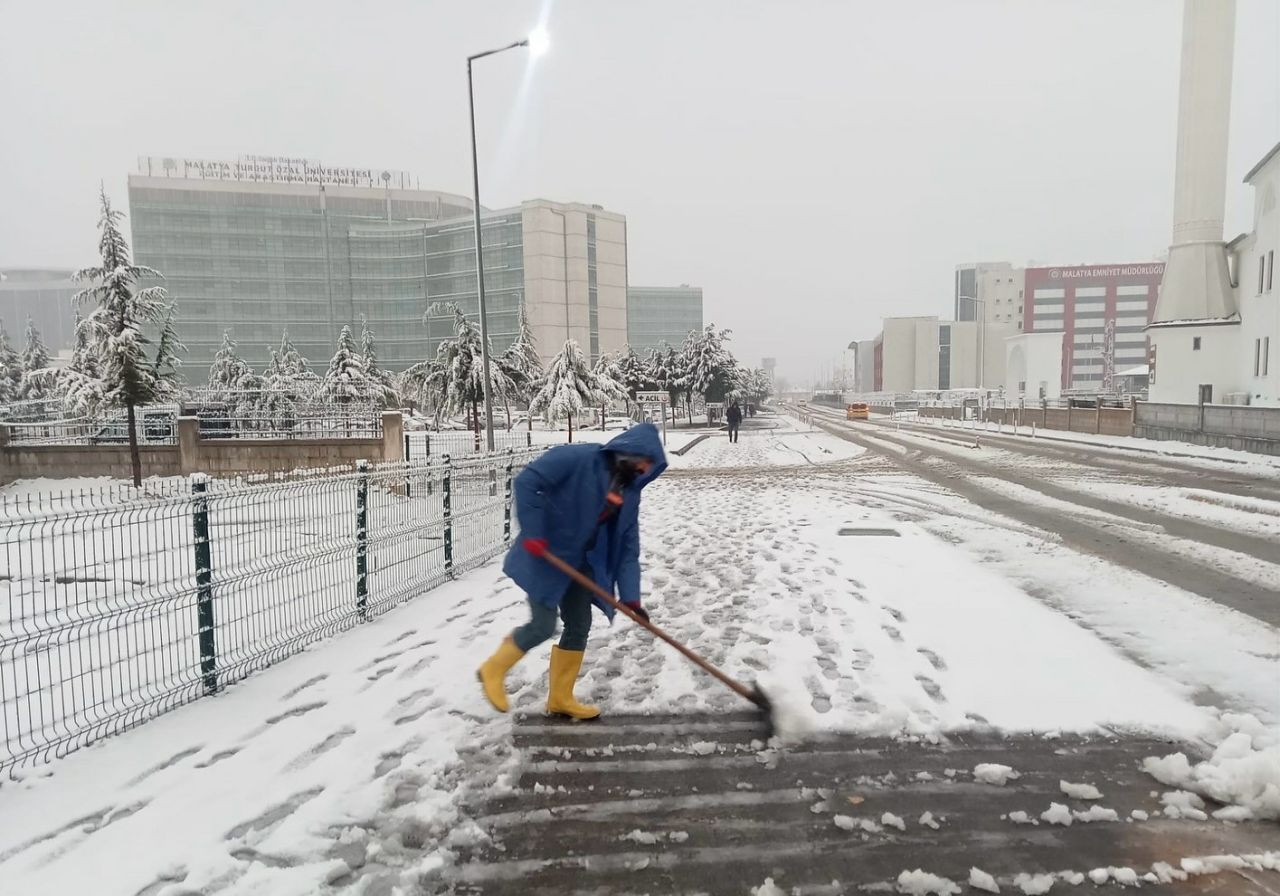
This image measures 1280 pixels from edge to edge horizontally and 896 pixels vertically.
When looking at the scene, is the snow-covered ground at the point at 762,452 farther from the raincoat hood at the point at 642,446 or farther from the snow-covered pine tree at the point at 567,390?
the raincoat hood at the point at 642,446

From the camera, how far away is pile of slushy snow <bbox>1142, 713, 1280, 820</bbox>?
3.21m

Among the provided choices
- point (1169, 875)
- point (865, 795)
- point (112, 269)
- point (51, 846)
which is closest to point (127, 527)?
point (51, 846)

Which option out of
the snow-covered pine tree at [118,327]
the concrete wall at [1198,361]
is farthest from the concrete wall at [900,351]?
the snow-covered pine tree at [118,327]

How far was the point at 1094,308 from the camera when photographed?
116 m

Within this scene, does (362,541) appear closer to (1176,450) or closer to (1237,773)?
(1237,773)

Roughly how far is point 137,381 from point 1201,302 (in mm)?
45060

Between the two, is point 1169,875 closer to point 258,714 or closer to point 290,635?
point 258,714

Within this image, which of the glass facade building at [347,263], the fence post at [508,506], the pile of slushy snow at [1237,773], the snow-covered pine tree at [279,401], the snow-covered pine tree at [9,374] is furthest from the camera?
the glass facade building at [347,263]

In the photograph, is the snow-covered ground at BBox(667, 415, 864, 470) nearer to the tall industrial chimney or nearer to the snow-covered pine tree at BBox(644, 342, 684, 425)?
the snow-covered pine tree at BBox(644, 342, 684, 425)

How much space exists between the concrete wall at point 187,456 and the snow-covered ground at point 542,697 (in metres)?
17.5

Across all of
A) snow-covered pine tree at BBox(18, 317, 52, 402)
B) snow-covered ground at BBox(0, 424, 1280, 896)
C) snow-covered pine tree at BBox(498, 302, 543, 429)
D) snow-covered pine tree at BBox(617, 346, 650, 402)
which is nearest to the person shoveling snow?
snow-covered ground at BBox(0, 424, 1280, 896)

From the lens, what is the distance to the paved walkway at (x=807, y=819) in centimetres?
282

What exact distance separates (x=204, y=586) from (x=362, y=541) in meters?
1.75

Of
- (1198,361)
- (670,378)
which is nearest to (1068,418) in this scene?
(1198,361)
